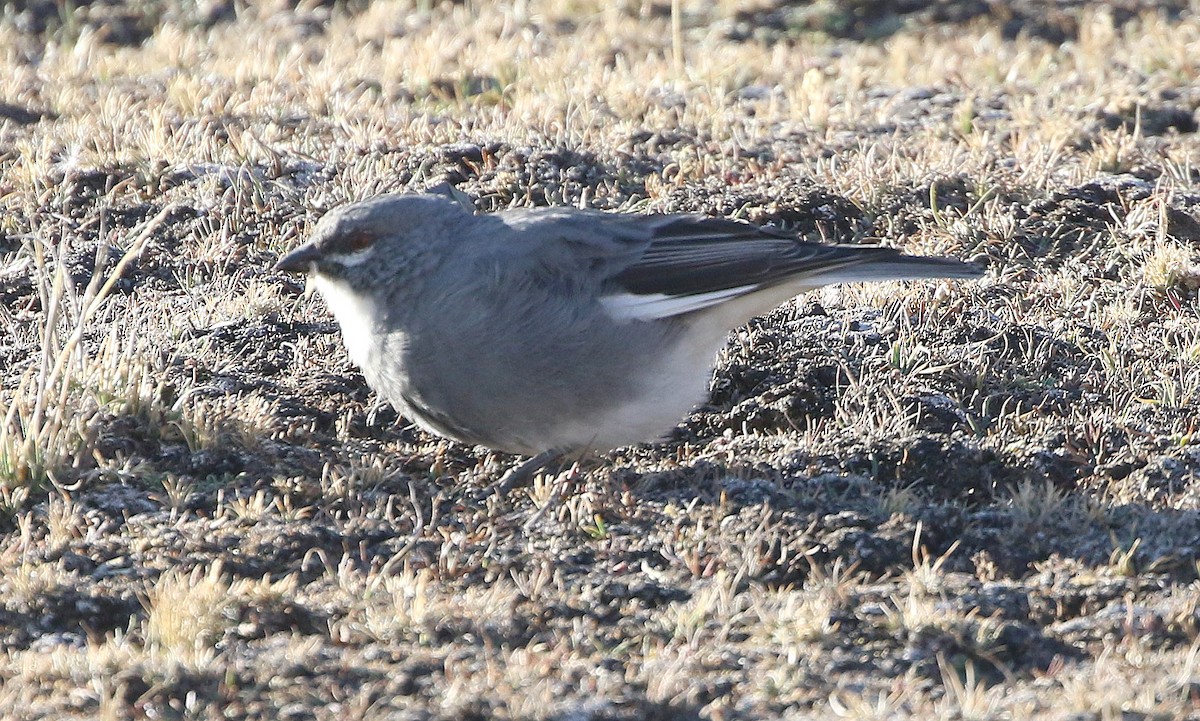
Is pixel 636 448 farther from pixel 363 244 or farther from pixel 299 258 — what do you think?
pixel 299 258

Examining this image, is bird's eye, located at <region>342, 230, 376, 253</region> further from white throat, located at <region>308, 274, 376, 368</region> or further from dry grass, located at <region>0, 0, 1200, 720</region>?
dry grass, located at <region>0, 0, 1200, 720</region>

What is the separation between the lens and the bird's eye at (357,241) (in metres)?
5.12

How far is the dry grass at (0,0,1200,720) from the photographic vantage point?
3.91 meters

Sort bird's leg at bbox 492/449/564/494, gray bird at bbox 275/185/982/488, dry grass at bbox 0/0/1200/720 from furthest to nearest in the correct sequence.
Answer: bird's leg at bbox 492/449/564/494 → gray bird at bbox 275/185/982/488 → dry grass at bbox 0/0/1200/720

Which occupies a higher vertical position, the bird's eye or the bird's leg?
the bird's eye

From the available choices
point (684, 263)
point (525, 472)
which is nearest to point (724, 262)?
point (684, 263)

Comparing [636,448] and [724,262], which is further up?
[724,262]

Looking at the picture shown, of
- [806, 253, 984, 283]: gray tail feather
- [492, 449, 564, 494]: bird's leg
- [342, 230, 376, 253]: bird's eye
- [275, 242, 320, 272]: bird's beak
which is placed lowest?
[492, 449, 564, 494]: bird's leg

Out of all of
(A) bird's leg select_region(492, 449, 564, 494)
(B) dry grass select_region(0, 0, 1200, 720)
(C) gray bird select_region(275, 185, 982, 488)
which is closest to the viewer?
(B) dry grass select_region(0, 0, 1200, 720)

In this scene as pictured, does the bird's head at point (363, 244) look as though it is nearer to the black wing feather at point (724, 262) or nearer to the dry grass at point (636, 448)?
the dry grass at point (636, 448)

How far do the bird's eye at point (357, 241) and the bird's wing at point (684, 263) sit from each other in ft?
1.67

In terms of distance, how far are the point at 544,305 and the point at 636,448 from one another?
0.77 metres

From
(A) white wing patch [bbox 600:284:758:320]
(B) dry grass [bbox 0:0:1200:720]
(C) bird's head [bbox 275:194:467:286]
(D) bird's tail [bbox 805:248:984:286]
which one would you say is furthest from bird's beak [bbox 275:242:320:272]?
(D) bird's tail [bbox 805:248:984:286]

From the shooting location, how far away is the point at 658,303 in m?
5.11
